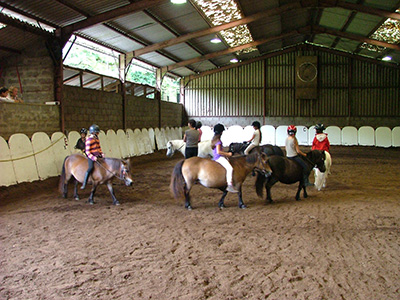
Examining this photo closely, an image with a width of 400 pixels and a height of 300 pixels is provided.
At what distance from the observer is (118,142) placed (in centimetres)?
1419

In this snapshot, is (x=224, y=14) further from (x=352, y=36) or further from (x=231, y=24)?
(x=352, y=36)

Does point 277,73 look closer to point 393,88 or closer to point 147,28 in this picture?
point 393,88

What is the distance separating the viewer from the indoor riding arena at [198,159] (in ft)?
13.1

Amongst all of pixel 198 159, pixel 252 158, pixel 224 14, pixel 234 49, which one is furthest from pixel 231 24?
pixel 198 159

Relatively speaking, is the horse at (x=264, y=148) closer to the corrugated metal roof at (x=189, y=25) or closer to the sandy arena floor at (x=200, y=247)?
the sandy arena floor at (x=200, y=247)

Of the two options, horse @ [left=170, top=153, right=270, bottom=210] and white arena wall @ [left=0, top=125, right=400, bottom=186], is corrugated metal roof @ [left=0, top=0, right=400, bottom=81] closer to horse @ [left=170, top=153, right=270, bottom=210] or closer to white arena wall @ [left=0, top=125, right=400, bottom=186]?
white arena wall @ [left=0, top=125, right=400, bottom=186]

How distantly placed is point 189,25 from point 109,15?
4.48 meters

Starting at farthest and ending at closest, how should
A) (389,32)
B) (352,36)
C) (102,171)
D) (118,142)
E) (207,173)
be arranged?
(352,36) → (389,32) → (118,142) → (102,171) → (207,173)

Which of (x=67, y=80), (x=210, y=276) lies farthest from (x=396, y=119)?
(x=210, y=276)

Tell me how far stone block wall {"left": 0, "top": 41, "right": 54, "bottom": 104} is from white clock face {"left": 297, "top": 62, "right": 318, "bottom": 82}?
1749cm

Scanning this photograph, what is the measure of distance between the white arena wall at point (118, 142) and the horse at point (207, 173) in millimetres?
4462

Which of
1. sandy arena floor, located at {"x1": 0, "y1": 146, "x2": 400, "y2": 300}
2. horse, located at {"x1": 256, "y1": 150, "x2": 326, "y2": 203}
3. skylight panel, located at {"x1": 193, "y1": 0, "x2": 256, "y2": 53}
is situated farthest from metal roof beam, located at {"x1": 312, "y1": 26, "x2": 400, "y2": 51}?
horse, located at {"x1": 256, "y1": 150, "x2": 326, "y2": 203}

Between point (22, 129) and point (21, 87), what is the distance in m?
2.48

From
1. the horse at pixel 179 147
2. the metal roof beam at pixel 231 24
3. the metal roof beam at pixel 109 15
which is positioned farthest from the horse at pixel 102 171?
the metal roof beam at pixel 231 24
